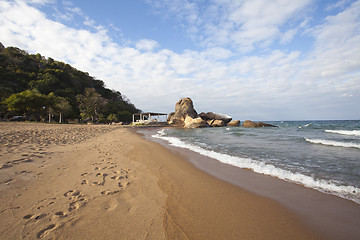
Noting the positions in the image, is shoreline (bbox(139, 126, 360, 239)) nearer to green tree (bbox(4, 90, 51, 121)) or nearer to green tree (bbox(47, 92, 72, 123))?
green tree (bbox(4, 90, 51, 121))

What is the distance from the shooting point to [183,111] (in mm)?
43531

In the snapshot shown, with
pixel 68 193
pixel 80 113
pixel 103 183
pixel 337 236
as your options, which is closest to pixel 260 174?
pixel 337 236

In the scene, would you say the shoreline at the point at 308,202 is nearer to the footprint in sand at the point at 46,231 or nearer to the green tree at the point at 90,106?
the footprint in sand at the point at 46,231

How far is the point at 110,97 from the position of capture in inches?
2574

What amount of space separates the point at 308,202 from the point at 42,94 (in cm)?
4555

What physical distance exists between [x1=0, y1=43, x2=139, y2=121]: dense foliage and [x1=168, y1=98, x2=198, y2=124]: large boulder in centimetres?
1627

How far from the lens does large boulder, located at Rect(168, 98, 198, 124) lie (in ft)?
142

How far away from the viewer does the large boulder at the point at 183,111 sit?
43250 millimetres

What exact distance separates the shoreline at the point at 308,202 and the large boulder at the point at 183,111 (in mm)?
38546

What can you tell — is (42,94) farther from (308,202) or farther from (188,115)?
(308,202)

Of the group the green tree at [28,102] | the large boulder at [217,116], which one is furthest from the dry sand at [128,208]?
the large boulder at [217,116]

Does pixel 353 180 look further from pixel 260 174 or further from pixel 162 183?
pixel 162 183

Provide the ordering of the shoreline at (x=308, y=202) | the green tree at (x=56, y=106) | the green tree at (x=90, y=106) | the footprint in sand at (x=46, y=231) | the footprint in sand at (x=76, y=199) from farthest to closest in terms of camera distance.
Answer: the green tree at (x=90, y=106) → the green tree at (x=56, y=106) → the footprint in sand at (x=76, y=199) → the shoreline at (x=308, y=202) → the footprint in sand at (x=46, y=231)

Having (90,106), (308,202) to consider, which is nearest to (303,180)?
(308,202)
